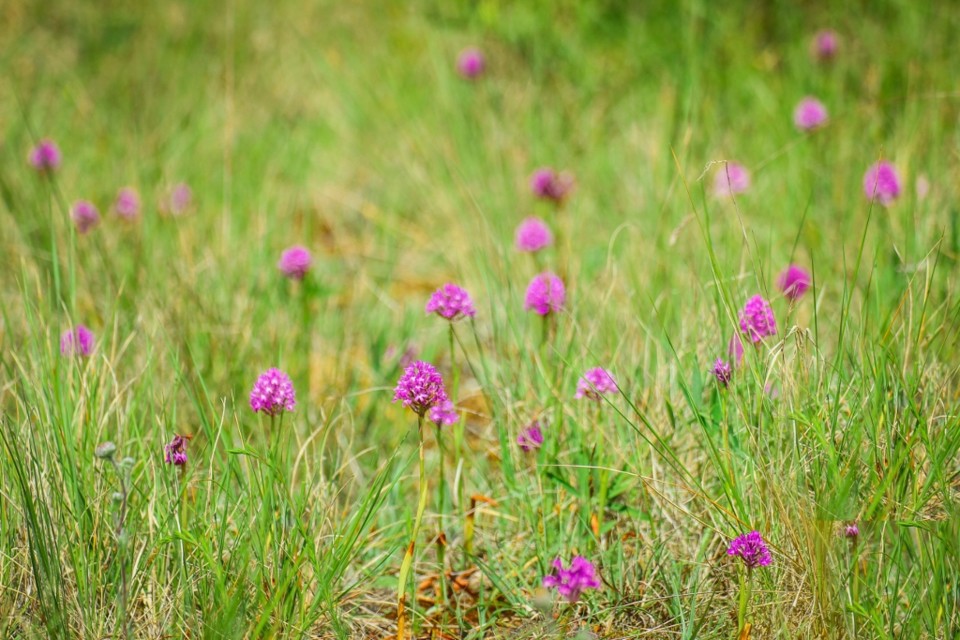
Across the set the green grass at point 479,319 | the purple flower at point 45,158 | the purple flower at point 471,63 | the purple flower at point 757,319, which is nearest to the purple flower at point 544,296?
the green grass at point 479,319

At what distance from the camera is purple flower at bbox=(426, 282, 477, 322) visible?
70.2 inches

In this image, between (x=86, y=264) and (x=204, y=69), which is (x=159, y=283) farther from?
(x=204, y=69)

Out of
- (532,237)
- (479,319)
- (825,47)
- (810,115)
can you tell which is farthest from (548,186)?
(825,47)

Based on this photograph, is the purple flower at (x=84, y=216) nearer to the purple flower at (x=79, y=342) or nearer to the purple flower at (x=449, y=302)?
the purple flower at (x=79, y=342)

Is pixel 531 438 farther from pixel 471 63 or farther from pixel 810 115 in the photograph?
pixel 471 63

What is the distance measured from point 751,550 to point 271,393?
2.74ft

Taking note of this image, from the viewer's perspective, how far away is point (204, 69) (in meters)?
4.43

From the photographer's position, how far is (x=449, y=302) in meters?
1.80

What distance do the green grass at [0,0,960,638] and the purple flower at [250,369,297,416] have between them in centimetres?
8

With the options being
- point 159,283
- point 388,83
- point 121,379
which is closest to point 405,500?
point 121,379

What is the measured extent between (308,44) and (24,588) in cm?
370

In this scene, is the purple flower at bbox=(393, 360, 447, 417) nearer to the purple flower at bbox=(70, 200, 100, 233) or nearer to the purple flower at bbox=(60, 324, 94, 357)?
the purple flower at bbox=(60, 324, 94, 357)

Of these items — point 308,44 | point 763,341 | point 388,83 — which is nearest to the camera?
point 763,341

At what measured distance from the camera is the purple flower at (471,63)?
12.3 ft
